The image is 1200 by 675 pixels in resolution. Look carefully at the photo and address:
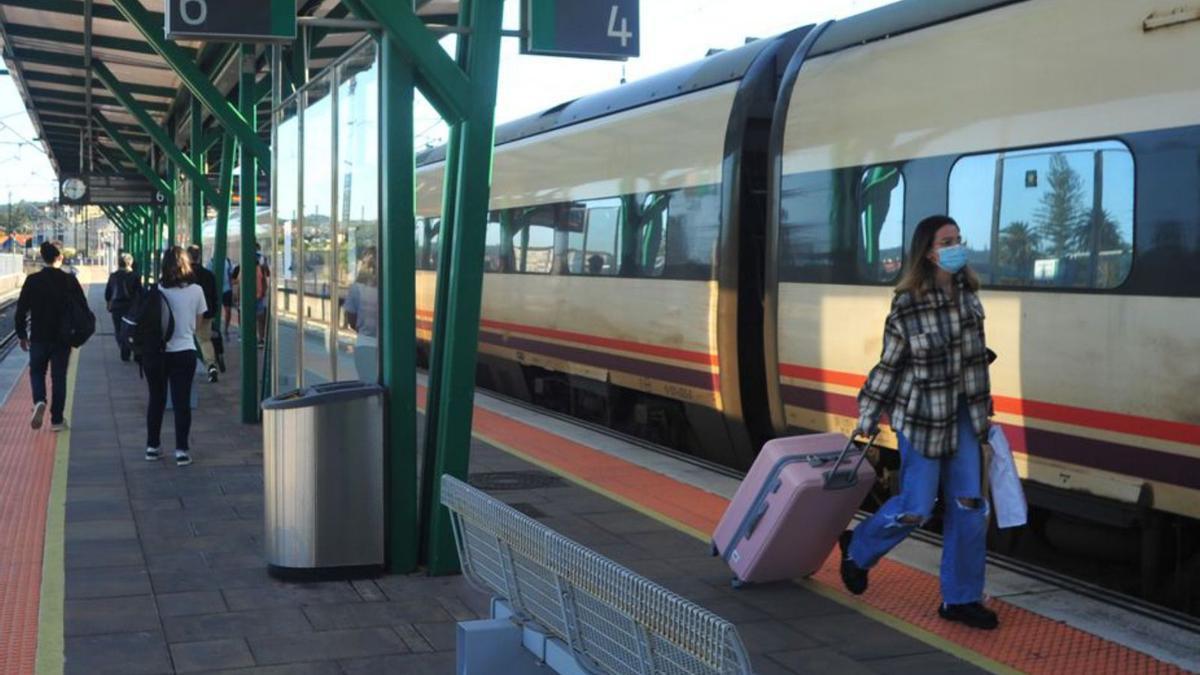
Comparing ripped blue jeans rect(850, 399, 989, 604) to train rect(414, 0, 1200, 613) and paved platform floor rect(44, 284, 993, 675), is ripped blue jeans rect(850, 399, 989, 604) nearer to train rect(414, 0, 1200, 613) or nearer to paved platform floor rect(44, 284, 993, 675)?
paved platform floor rect(44, 284, 993, 675)

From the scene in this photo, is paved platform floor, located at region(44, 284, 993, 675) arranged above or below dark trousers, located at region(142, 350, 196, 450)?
below

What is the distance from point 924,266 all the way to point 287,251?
447cm

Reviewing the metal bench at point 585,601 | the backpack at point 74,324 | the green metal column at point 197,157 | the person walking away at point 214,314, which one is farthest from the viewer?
the green metal column at point 197,157

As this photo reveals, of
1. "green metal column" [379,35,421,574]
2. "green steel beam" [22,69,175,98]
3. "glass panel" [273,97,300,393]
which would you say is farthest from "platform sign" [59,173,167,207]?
"green metal column" [379,35,421,574]

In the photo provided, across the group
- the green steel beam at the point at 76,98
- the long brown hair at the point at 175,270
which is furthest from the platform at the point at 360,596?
the green steel beam at the point at 76,98

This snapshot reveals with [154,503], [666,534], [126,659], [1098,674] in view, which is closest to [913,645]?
[1098,674]

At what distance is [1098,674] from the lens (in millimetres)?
4738

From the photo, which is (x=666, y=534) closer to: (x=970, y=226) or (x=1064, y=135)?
(x=970, y=226)

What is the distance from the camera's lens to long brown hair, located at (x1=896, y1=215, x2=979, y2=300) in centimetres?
527

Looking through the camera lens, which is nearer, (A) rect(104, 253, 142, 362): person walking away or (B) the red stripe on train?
(B) the red stripe on train

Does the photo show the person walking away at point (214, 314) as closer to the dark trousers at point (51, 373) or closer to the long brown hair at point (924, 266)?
the dark trousers at point (51, 373)

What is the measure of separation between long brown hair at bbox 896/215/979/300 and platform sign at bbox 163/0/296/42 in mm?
3155

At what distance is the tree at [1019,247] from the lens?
6.43 meters

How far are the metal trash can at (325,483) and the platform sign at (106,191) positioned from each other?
18358 millimetres
